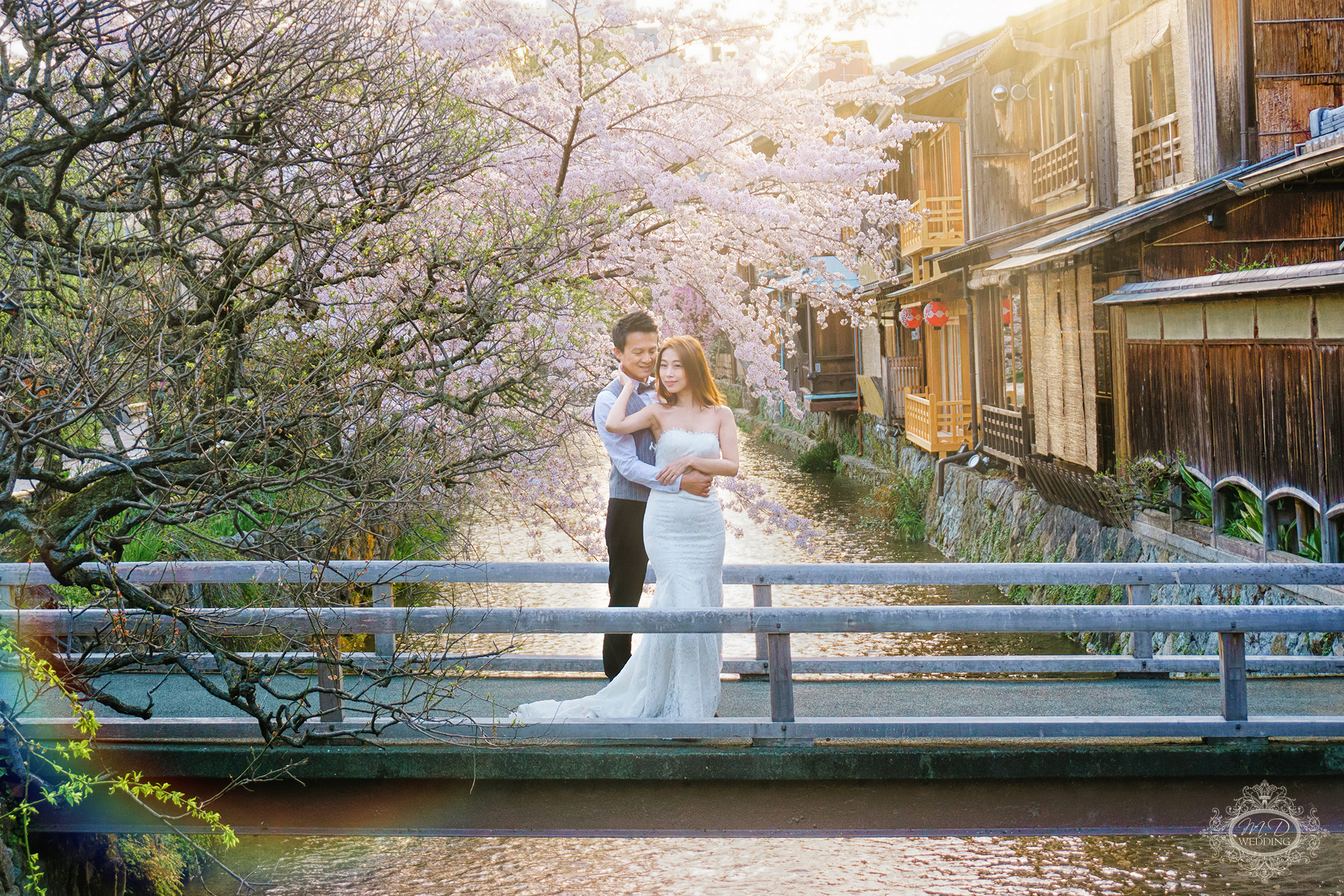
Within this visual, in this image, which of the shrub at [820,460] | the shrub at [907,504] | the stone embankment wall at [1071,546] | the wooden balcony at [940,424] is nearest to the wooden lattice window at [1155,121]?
→ the stone embankment wall at [1071,546]

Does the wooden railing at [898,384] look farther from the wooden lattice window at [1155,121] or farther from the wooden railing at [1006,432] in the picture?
the wooden lattice window at [1155,121]

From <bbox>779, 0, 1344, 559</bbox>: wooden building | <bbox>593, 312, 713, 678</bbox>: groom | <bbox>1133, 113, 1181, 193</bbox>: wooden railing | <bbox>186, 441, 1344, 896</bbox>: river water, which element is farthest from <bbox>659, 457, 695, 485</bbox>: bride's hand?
<bbox>1133, 113, 1181, 193</bbox>: wooden railing

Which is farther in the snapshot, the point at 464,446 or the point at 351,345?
the point at 464,446

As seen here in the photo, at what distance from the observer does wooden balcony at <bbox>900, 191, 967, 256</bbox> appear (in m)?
21.7

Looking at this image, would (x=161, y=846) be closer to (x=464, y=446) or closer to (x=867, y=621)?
(x=867, y=621)

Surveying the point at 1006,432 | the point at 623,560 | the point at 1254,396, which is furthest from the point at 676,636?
the point at 1006,432

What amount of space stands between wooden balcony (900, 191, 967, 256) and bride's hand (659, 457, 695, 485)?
1723cm

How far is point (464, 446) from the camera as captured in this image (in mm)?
8859

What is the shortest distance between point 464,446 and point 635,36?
5570 mm

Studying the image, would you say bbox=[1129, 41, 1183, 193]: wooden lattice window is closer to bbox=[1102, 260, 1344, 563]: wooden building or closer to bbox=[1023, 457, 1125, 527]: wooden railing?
bbox=[1102, 260, 1344, 563]: wooden building

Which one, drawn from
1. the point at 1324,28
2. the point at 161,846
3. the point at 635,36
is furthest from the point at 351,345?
the point at 1324,28

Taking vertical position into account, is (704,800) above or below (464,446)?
below

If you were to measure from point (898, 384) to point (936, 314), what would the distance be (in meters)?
2.85

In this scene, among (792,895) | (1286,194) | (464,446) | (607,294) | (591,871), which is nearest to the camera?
(792,895)
